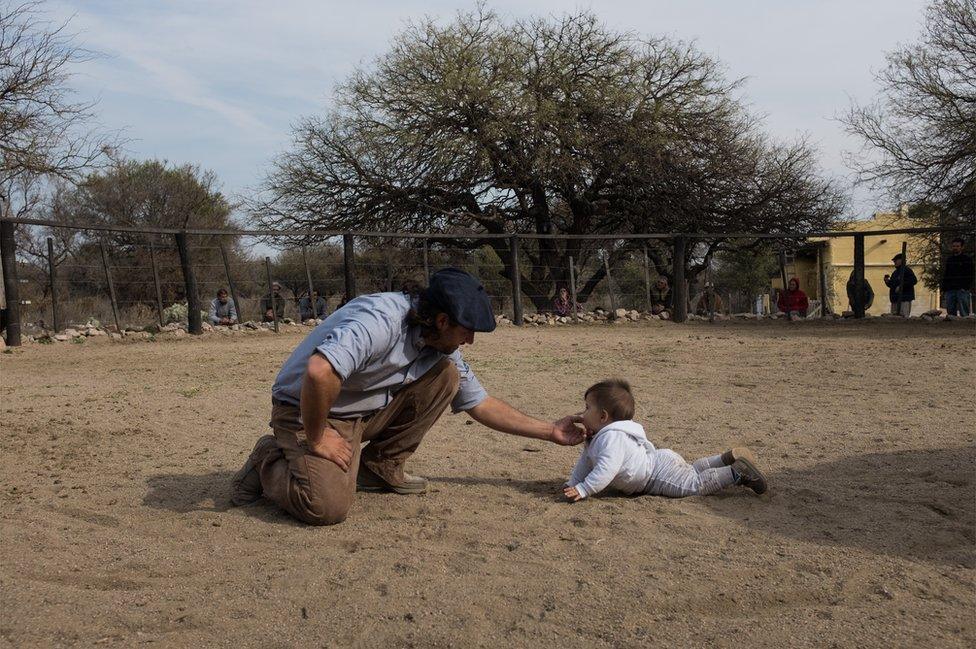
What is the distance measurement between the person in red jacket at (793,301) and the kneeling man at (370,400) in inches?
574

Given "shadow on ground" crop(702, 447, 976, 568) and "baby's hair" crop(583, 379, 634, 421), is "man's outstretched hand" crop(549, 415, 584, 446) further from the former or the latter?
"shadow on ground" crop(702, 447, 976, 568)

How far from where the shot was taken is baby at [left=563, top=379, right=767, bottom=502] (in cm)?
432

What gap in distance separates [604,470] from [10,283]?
11.1 m

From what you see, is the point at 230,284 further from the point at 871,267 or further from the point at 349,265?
the point at 871,267

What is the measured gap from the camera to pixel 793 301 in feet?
59.7

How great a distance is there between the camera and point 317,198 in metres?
23.8

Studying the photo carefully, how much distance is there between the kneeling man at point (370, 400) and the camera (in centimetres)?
390

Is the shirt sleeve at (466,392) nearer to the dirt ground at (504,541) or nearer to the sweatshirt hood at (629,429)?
the dirt ground at (504,541)

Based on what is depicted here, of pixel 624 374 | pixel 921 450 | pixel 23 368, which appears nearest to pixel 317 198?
pixel 23 368

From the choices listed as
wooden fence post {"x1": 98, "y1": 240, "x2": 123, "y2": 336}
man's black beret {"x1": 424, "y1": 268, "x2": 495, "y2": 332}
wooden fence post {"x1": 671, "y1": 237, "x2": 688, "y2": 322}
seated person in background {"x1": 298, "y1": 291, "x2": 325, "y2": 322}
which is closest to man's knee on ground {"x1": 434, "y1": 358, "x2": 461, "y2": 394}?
man's black beret {"x1": 424, "y1": 268, "x2": 495, "y2": 332}

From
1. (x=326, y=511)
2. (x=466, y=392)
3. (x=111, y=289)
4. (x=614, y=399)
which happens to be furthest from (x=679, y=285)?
(x=326, y=511)

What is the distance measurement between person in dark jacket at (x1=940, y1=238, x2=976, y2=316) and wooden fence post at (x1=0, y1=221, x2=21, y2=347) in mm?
14252

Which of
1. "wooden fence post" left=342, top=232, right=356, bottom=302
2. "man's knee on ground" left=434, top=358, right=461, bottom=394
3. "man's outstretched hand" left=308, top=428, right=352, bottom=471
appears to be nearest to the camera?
"man's outstretched hand" left=308, top=428, right=352, bottom=471

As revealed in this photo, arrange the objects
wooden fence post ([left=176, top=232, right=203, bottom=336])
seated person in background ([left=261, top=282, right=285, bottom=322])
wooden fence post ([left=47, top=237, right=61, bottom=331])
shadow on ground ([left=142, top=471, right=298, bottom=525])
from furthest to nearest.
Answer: seated person in background ([left=261, top=282, right=285, bottom=322]), wooden fence post ([left=176, top=232, right=203, bottom=336]), wooden fence post ([left=47, top=237, right=61, bottom=331]), shadow on ground ([left=142, top=471, right=298, bottom=525])
